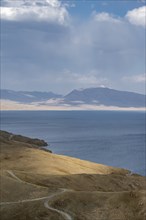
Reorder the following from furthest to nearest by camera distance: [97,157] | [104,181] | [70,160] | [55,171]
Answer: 1. [97,157]
2. [70,160]
3. [55,171]
4. [104,181]

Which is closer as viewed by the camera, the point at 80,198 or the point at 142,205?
the point at 142,205

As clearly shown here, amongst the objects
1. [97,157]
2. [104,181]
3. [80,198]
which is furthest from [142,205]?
[97,157]

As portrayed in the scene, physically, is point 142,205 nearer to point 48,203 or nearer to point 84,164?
point 48,203

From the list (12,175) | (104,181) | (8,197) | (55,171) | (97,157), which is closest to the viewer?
(8,197)

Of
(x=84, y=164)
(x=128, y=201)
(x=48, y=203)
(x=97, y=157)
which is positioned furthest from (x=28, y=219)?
(x=97, y=157)

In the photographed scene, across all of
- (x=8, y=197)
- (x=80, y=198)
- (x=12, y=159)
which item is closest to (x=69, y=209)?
(x=80, y=198)

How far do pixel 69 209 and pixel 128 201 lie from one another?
6632mm

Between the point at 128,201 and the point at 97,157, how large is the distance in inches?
5166

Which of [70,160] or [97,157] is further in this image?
[97,157]

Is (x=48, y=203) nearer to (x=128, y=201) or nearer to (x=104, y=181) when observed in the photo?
(x=128, y=201)

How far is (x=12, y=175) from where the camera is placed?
72.9 metres

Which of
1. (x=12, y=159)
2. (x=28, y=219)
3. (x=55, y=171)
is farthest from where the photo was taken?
(x=12, y=159)

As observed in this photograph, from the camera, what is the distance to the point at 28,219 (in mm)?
49219

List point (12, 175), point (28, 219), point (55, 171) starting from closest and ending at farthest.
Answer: point (28, 219) < point (12, 175) < point (55, 171)
